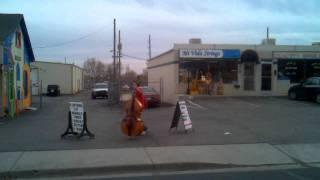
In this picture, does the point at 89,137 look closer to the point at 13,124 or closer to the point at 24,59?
the point at 13,124

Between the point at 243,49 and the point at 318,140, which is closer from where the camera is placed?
the point at 318,140

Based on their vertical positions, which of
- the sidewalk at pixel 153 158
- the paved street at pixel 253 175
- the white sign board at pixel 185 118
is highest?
the white sign board at pixel 185 118

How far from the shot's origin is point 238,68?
33.0 metres

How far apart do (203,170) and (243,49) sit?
2402 cm

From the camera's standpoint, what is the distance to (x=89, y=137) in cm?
1396

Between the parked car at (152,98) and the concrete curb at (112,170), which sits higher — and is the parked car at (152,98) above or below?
above

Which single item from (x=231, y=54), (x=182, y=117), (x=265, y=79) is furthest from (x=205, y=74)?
(x=182, y=117)

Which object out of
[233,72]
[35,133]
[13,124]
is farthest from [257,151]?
[233,72]

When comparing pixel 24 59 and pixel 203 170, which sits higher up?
pixel 24 59

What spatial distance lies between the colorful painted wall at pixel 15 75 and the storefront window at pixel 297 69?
17877mm

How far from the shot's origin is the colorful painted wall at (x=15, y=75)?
2177 centimetres

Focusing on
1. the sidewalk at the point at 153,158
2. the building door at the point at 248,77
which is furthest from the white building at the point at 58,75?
the sidewalk at the point at 153,158

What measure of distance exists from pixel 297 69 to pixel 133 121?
23.2 metres

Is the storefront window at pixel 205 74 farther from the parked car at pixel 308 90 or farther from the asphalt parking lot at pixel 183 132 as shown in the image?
the asphalt parking lot at pixel 183 132
